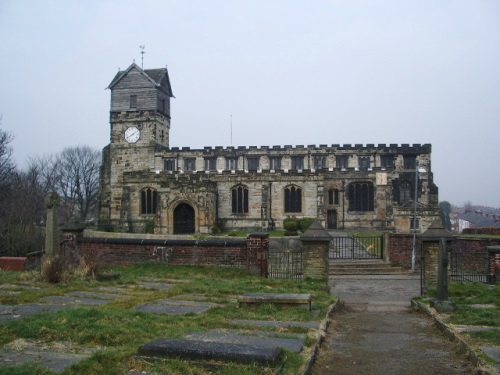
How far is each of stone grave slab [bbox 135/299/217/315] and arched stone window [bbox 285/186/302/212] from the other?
31.6 metres

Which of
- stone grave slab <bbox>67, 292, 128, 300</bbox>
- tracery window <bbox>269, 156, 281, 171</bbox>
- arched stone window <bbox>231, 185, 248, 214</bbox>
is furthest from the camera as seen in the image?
tracery window <bbox>269, 156, 281, 171</bbox>

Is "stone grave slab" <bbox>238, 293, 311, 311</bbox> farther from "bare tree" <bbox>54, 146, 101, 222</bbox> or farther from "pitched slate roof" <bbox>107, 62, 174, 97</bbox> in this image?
"bare tree" <bbox>54, 146, 101, 222</bbox>

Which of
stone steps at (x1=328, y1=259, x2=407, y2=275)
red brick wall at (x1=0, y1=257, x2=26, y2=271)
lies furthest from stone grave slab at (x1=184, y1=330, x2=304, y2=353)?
stone steps at (x1=328, y1=259, x2=407, y2=275)

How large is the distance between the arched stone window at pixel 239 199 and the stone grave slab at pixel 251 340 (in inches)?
1375

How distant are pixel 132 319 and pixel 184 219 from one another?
32136 millimetres

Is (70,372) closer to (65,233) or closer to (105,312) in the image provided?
(105,312)

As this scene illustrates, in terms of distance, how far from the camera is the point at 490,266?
15898 mm

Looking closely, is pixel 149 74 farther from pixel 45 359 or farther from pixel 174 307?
pixel 45 359

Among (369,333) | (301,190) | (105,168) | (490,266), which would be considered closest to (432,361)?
(369,333)

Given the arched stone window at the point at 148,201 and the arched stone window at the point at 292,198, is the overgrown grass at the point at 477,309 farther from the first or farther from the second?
the arched stone window at the point at 148,201

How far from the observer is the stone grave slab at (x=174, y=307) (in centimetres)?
920

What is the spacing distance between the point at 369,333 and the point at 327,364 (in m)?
2.41

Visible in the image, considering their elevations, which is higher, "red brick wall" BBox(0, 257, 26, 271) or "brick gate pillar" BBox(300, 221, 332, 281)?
"brick gate pillar" BBox(300, 221, 332, 281)

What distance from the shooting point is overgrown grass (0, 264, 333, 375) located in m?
5.50
